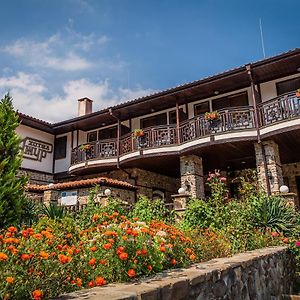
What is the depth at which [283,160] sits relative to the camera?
48.5 ft

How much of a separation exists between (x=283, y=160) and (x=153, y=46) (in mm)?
8932

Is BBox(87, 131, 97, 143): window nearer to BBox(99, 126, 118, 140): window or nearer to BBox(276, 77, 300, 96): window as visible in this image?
BBox(99, 126, 118, 140): window

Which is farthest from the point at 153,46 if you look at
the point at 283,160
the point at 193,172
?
the point at 283,160

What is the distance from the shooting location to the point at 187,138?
44.8ft

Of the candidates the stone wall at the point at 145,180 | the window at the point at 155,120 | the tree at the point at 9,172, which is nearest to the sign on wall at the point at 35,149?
the stone wall at the point at 145,180

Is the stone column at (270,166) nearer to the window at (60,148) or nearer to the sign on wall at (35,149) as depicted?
the window at (60,148)

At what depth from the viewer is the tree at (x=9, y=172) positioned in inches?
327

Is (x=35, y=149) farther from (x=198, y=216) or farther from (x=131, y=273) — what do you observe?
(x=131, y=273)

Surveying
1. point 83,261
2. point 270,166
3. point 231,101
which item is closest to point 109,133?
point 231,101

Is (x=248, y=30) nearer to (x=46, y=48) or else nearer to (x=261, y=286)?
(x=46, y=48)

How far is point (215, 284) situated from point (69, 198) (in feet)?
35.2

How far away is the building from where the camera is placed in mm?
11852

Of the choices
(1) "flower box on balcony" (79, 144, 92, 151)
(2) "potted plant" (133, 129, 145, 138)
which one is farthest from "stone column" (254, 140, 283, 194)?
(1) "flower box on balcony" (79, 144, 92, 151)

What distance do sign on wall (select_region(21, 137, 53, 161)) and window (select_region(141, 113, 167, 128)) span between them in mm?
6208
